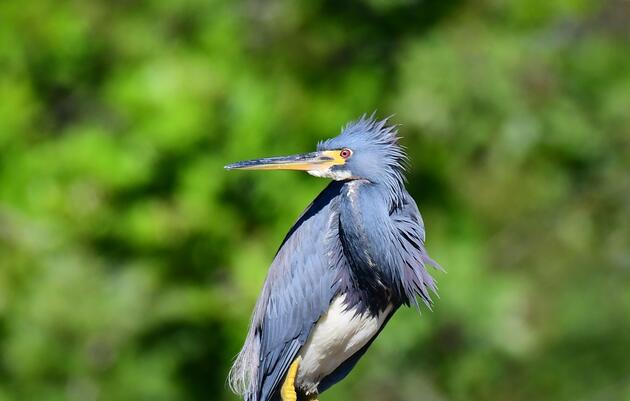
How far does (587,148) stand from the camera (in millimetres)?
8938

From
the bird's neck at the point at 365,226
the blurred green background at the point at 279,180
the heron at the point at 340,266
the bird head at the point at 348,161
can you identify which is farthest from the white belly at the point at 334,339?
the blurred green background at the point at 279,180

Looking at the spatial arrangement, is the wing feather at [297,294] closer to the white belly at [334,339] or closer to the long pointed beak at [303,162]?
the white belly at [334,339]

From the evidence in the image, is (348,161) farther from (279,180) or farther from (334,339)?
(279,180)

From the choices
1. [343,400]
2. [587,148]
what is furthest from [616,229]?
[343,400]

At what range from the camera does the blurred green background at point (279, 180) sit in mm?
7973

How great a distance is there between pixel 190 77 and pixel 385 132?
3.87m

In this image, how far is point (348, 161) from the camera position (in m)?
4.11

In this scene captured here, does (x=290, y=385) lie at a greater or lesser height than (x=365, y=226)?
lesser

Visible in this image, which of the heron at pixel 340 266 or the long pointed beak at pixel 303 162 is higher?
the long pointed beak at pixel 303 162

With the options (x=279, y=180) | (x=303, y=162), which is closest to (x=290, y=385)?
(x=303, y=162)

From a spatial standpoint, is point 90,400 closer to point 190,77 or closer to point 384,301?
point 190,77

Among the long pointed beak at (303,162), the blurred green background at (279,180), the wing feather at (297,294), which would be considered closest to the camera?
the long pointed beak at (303,162)

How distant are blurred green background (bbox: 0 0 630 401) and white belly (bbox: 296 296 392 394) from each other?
3.40 metres

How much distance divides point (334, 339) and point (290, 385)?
0.20 m
